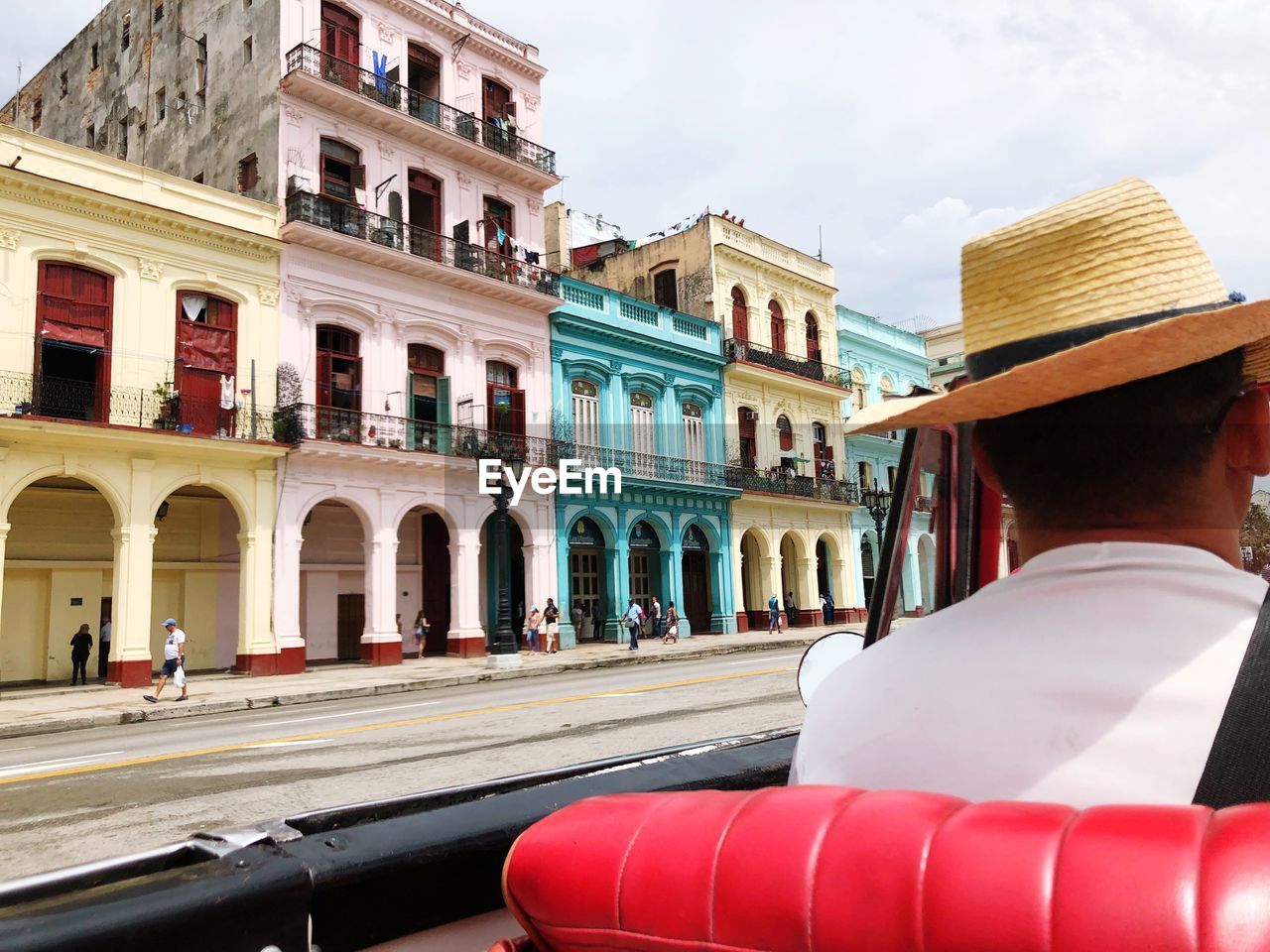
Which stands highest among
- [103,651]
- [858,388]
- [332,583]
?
[858,388]

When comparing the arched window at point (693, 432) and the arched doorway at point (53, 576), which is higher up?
the arched window at point (693, 432)

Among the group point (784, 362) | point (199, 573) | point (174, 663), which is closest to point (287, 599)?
point (199, 573)

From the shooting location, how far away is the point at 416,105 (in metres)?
22.6

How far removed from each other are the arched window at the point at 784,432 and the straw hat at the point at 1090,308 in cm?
3009

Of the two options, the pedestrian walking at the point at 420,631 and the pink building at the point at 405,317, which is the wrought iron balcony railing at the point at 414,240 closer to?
the pink building at the point at 405,317

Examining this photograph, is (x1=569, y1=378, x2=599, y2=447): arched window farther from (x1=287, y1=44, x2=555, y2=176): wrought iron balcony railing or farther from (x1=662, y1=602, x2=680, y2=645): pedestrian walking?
(x1=287, y1=44, x2=555, y2=176): wrought iron balcony railing

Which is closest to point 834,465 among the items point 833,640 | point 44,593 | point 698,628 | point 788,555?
point 788,555

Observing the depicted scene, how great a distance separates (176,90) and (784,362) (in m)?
18.9

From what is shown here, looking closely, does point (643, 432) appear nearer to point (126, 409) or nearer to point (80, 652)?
point (126, 409)

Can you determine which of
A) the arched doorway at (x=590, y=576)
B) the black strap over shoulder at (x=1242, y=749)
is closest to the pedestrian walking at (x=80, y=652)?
the arched doorway at (x=590, y=576)

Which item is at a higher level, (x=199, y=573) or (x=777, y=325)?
(x=777, y=325)

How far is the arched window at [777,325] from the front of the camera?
104 ft

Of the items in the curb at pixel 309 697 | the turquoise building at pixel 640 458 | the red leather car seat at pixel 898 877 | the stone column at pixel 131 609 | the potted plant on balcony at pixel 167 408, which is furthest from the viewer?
the turquoise building at pixel 640 458

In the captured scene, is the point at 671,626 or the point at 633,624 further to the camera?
the point at 671,626
